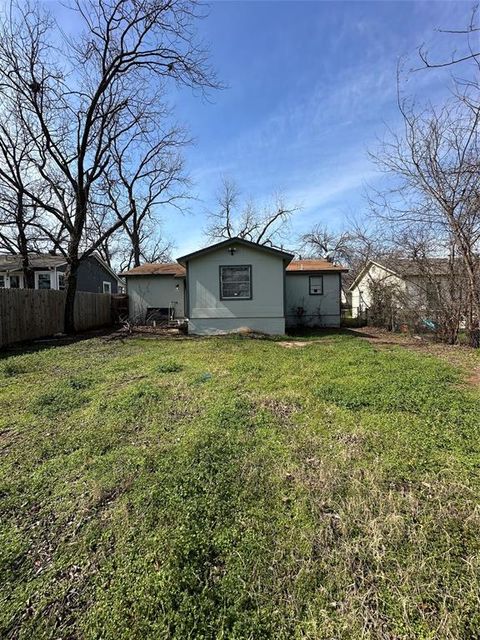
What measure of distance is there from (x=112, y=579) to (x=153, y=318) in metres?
15.6

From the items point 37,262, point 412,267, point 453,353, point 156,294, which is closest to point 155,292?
point 156,294

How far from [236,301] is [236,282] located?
69cm

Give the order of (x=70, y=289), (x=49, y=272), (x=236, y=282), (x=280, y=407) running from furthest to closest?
(x=49, y=272), (x=70, y=289), (x=236, y=282), (x=280, y=407)

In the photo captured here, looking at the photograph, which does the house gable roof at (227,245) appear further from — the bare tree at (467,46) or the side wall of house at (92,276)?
the side wall of house at (92,276)

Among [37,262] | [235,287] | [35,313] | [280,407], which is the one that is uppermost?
[37,262]

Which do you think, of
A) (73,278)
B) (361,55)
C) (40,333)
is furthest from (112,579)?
(73,278)

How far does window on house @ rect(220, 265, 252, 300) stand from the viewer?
1202cm

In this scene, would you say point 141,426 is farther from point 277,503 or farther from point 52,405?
point 277,503

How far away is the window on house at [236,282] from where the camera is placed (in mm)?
12023

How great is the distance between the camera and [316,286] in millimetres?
16188

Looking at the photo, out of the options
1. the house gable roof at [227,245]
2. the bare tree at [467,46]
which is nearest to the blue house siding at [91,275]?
the house gable roof at [227,245]

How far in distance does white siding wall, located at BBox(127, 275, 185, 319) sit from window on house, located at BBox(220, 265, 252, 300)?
18.6 feet

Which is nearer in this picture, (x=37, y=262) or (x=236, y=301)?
(x=236, y=301)

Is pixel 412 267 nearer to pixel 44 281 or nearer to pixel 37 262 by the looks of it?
pixel 44 281
